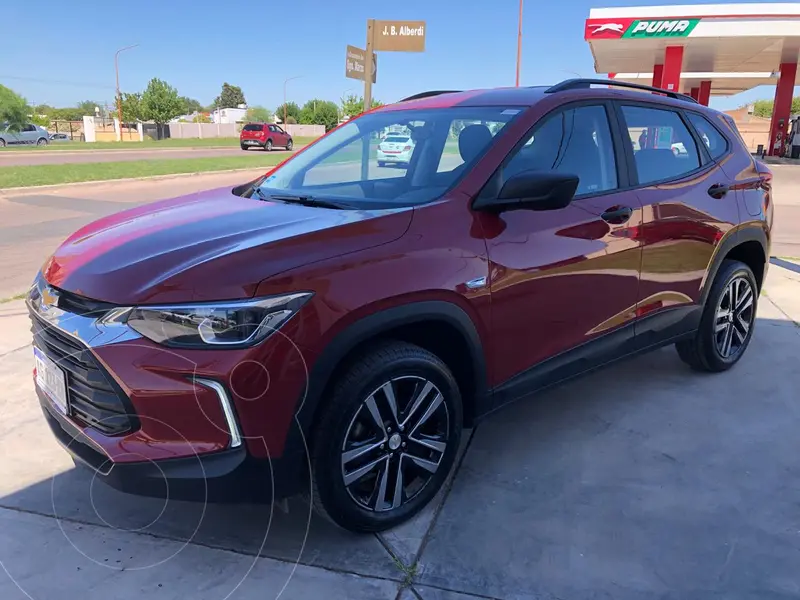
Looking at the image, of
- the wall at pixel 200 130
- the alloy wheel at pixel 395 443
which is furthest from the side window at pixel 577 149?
the wall at pixel 200 130

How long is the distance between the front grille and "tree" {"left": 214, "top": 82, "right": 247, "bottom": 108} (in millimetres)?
152744

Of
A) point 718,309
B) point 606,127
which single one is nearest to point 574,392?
point 718,309

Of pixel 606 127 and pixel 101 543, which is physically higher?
pixel 606 127

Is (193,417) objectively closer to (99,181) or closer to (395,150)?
(395,150)

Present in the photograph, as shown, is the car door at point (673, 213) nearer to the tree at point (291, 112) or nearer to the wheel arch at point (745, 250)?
the wheel arch at point (745, 250)

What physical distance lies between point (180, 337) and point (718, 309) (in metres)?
3.53

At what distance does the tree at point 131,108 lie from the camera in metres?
78.6

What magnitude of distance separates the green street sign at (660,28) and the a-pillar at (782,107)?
9.65 meters

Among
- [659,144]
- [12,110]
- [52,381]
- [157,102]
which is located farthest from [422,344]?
[157,102]

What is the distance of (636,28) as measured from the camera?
89.8 ft

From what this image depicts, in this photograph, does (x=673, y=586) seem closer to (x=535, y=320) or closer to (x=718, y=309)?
(x=535, y=320)

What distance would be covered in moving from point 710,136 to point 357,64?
6.41 metres

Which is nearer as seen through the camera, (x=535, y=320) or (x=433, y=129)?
(x=535, y=320)

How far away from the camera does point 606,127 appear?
3.56m
